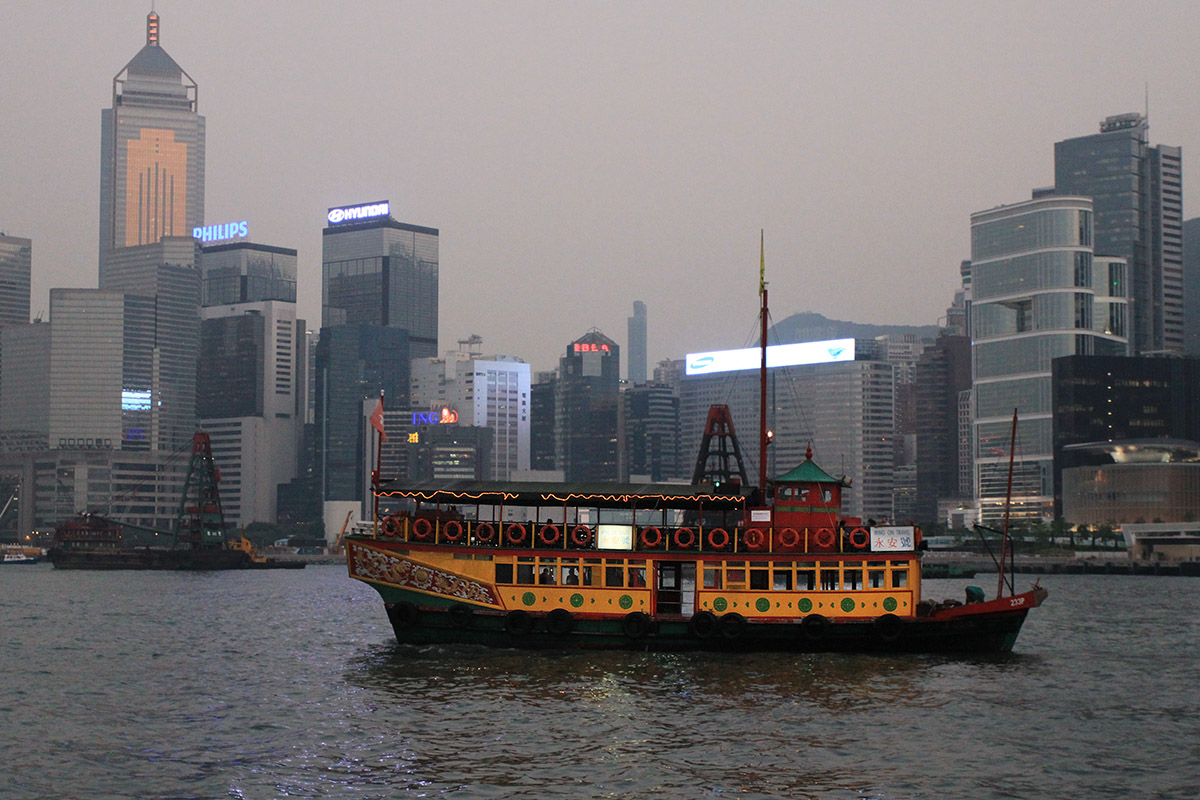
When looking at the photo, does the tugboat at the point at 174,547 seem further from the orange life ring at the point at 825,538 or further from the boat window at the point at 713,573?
the orange life ring at the point at 825,538

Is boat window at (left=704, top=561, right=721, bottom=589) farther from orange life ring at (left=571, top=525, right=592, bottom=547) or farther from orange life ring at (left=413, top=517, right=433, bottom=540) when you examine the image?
orange life ring at (left=413, top=517, right=433, bottom=540)

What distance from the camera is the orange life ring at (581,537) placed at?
171 ft

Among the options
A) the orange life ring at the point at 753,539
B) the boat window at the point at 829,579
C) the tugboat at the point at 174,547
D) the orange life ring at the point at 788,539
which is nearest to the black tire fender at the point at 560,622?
the orange life ring at the point at 753,539

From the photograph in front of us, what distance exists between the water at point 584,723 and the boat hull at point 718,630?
2.08 ft

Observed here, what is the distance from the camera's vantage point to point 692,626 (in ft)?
166

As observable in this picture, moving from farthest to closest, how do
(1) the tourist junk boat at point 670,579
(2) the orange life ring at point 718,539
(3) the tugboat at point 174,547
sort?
(3) the tugboat at point 174,547 < (2) the orange life ring at point 718,539 < (1) the tourist junk boat at point 670,579

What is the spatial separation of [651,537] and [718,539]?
2.38 metres

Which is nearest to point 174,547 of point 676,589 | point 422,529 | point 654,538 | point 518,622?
point 422,529

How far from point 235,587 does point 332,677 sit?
82.9 meters

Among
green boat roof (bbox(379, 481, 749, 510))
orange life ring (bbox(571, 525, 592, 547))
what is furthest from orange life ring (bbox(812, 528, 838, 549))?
orange life ring (bbox(571, 525, 592, 547))

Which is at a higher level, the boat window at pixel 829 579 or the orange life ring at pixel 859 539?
the orange life ring at pixel 859 539

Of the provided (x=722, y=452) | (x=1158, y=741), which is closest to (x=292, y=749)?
(x=1158, y=741)

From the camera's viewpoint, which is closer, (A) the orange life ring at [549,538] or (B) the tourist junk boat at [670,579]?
(B) the tourist junk boat at [670,579]

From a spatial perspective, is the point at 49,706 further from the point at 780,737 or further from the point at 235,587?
the point at 235,587
